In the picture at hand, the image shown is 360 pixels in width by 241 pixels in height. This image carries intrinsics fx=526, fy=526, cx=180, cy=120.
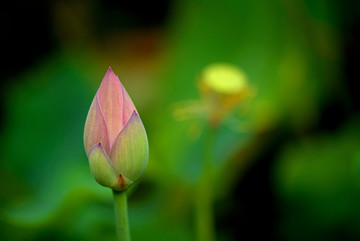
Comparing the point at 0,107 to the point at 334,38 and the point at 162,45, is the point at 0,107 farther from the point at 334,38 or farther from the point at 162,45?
the point at 334,38

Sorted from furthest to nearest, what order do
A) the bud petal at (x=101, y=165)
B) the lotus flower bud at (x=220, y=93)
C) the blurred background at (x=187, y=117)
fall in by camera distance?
1. the blurred background at (x=187, y=117)
2. the lotus flower bud at (x=220, y=93)
3. the bud petal at (x=101, y=165)

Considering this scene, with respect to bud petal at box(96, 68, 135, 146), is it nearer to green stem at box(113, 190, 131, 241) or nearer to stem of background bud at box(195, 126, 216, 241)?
green stem at box(113, 190, 131, 241)

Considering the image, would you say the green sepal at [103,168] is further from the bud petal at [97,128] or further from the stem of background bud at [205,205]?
the stem of background bud at [205,205]

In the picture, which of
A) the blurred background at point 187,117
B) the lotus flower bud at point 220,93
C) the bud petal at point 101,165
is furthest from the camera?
the blurred background at point 187,117

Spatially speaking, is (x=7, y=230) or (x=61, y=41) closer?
(x=7, y=230)

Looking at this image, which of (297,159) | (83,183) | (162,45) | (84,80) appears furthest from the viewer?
(162,45)

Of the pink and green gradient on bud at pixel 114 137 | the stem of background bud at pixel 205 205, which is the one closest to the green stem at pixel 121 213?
the pink and green gradient on bud at pixel 114 137

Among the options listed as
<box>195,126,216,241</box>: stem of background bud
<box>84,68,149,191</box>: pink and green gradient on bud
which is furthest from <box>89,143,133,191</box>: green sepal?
<box>195,126,216,241</box>: stem of background bud

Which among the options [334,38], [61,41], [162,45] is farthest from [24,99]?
[334,38]

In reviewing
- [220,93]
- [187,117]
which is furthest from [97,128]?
[187,117]
